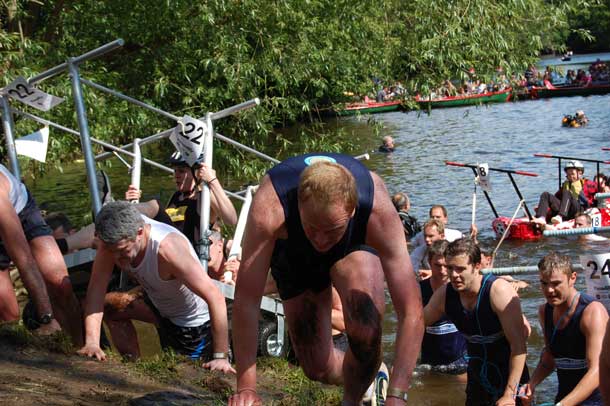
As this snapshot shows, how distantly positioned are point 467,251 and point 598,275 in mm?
834

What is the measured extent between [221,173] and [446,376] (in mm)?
6364

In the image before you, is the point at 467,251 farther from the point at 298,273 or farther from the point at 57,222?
the point at 57,222

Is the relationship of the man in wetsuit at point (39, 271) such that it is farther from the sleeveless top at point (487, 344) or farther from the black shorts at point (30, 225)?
the sleeveless top at point (487, 344)

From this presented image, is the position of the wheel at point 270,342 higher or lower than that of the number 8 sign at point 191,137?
lower

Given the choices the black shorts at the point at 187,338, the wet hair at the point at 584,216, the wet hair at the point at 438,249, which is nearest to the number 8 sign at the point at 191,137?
the black shorts at the point at 187,338

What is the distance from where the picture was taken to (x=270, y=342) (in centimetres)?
780

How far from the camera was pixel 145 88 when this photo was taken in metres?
13.1

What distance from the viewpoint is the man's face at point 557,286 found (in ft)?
20.1

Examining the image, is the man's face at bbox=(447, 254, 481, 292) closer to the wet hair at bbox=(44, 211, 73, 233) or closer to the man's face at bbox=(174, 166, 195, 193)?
the man's face at bbox=(174, 166, 195, 193)

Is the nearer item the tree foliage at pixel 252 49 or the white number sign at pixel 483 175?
the tree foliage at pixel 252 49

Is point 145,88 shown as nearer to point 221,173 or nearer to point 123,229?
point 221,173

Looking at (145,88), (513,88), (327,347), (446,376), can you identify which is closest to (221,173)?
(145,88)

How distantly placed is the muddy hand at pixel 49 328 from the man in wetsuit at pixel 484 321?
2.65m

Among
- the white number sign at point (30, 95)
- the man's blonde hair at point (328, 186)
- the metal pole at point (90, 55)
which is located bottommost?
the man's blonde hair at point (328, 186)
